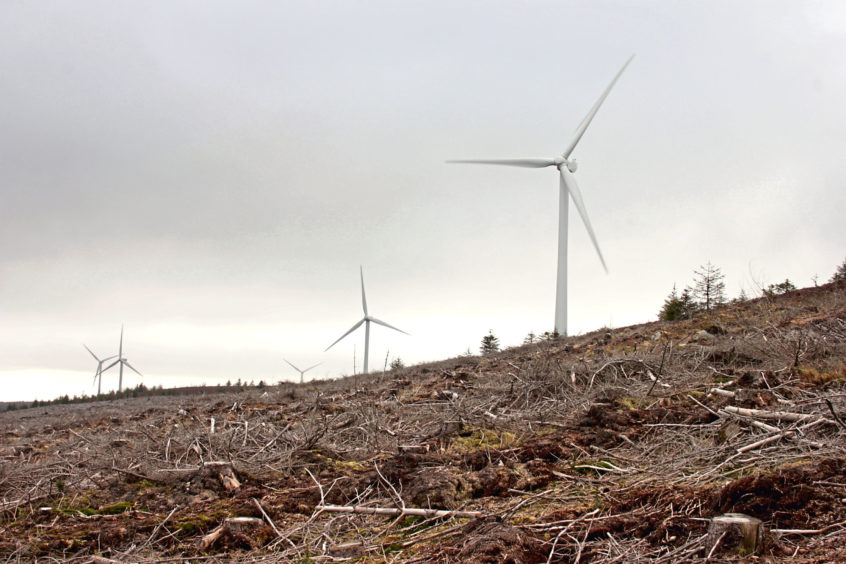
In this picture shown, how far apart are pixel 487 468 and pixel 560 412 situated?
3.03m

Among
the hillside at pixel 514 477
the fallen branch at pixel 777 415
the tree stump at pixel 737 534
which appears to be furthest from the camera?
the fallen branch at pixel 777 415

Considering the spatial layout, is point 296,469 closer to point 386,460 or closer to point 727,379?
point 386,460

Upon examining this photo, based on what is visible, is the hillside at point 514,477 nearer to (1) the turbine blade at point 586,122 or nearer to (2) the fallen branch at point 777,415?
(2) the fallen branch at point 777,415

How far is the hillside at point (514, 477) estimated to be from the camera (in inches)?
159

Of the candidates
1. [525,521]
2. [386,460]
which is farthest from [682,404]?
[525,521]

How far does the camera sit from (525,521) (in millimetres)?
4613

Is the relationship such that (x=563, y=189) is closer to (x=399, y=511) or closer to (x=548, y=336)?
(x=548, y=336)

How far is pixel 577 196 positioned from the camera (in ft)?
94.3

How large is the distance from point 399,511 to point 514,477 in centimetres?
128

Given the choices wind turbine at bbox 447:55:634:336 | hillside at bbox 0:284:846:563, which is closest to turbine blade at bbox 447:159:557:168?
wind turbine at bbox 447:55:634:336

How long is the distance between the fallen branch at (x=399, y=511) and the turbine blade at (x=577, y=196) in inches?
883

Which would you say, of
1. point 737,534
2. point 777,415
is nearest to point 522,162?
point 777,415

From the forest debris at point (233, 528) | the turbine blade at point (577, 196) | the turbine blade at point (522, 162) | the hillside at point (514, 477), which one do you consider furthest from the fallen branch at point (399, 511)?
the turbine blade at point (522, 162)

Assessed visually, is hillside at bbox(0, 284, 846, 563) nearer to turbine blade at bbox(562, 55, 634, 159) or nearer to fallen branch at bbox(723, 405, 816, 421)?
fallen branch at bbox(723, 405, 816, 421)
